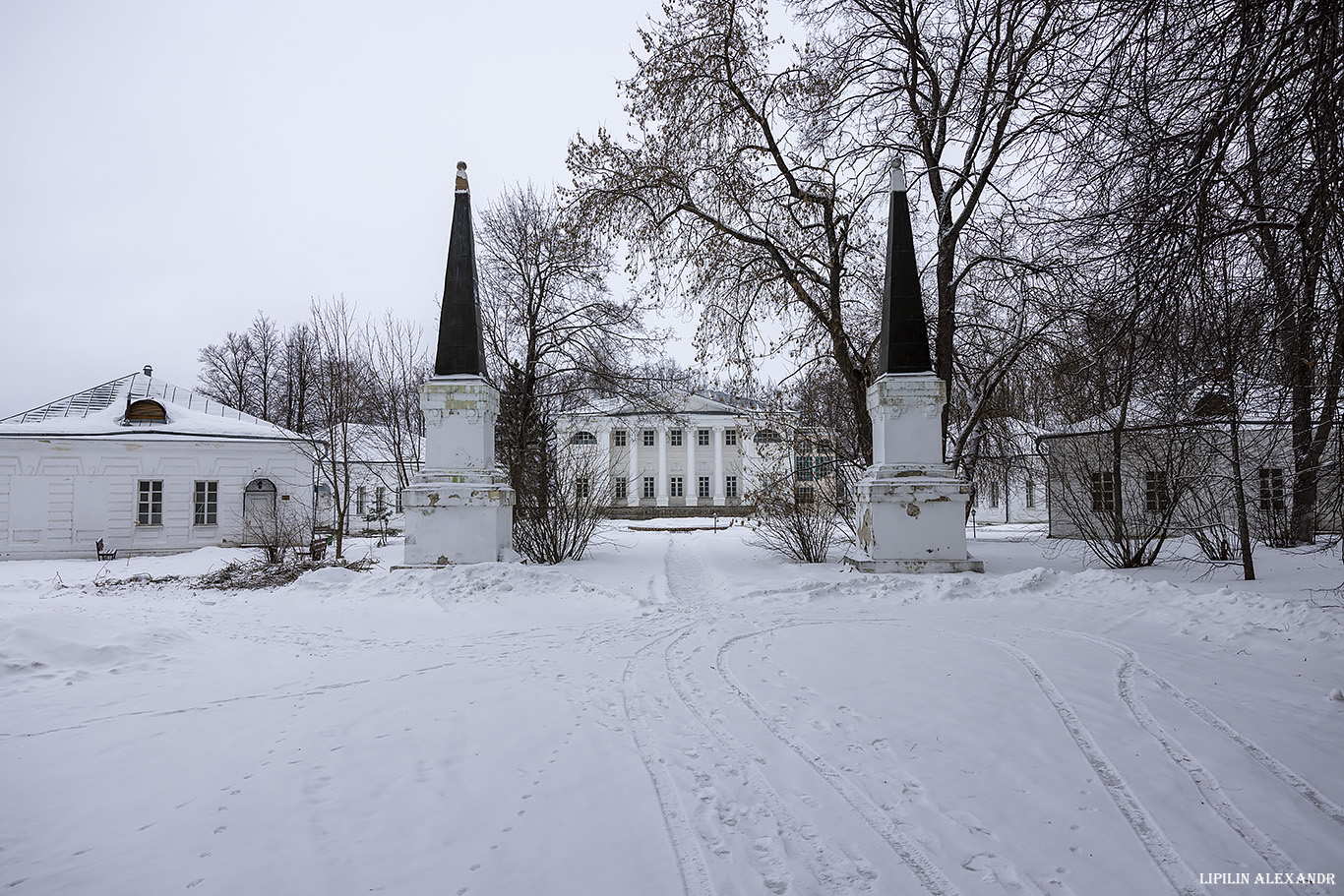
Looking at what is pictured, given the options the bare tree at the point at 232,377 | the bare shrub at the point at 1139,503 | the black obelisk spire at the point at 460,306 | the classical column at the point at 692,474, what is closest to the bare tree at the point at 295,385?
the bare tree at the point at 232,377

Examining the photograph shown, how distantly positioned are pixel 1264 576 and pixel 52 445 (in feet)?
92.3

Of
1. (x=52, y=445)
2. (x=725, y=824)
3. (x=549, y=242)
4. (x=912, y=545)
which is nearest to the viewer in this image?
(x=725, y=824)

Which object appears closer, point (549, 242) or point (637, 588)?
point (637, 588)

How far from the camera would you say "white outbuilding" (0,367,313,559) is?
19.1m

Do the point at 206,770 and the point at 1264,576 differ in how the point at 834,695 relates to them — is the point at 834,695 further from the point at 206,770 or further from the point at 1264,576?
the point at 1264,576

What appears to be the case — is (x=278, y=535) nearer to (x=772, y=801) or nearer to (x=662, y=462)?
(x=772, y=801)

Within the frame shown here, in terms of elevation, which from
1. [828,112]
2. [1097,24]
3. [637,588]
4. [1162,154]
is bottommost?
[637,588]

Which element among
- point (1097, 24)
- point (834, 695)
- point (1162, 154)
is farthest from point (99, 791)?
point (1097, 24)

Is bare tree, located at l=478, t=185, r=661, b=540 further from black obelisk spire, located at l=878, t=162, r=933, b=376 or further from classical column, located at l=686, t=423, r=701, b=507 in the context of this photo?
classical column, located at l=686, t=423, r=701, b=507

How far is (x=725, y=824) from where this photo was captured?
8.48 ft

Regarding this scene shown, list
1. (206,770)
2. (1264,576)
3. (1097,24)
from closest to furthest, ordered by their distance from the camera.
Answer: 1. (206,770)
2. (1097,24)
3. (1264,576)

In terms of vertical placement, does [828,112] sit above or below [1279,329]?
above

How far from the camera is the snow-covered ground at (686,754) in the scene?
2.29 meters

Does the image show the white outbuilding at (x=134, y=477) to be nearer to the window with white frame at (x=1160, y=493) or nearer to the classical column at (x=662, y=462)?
the window with white frame at (x=1160, y=493)
